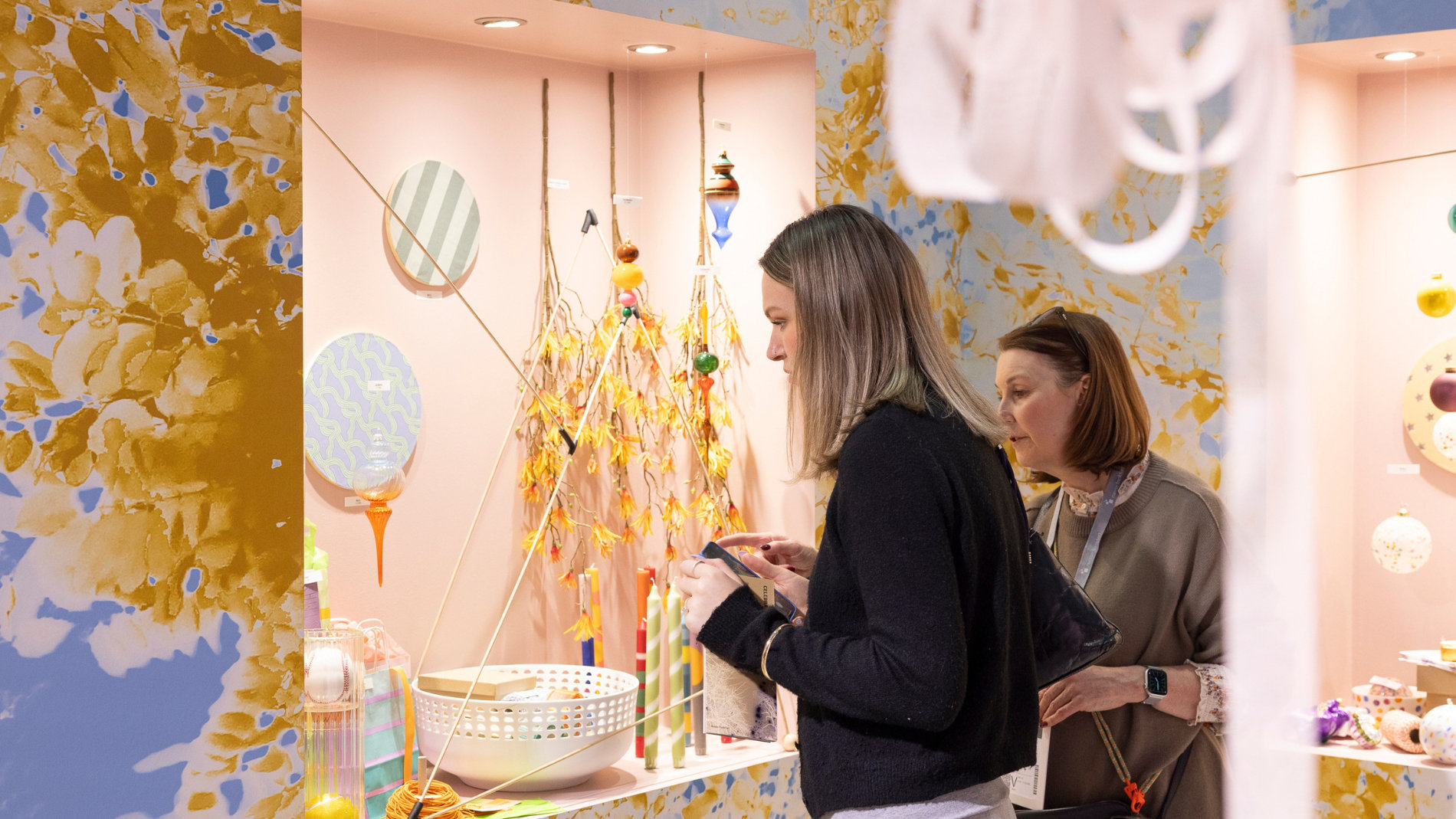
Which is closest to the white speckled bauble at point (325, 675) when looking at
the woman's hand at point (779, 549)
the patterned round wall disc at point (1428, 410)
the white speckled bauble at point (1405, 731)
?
the woman's hand at point (779, 549)

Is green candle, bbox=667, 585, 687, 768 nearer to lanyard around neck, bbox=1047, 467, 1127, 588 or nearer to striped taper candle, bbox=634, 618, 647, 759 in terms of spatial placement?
striped taper candle, bbox=634, 618, 647, 759

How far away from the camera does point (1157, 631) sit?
1.87 m

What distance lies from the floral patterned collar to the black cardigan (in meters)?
0.60

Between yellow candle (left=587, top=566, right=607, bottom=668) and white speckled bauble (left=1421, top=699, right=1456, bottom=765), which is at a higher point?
yellow candle (left=587, top=566, right=607, bottom=668)

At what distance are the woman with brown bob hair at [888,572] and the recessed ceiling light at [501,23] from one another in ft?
3.94

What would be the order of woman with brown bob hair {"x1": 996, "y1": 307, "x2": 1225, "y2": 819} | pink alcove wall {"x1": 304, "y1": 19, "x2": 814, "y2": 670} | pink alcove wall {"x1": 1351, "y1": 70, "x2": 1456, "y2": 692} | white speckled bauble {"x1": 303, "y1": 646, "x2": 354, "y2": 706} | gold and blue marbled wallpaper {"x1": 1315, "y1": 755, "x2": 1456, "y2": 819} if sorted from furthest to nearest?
pink alcove wall {"x1": 1351, "y1": 70, "x2": 1456, "y2": 692} < gold and blue marbled wallpaper {"x1": 1315, "y1": 755, "x2": 1456, "y2": 819} < pink alcove wall {"x1": 304, "y1": 19, "x2": 814, "y2": 670} < white speckled bauble {"x1": 303, "y1": 646, "x2": 354, "y2": 706} < woman with brown bob hair {"x1": 996, "y1": 307, "x2": 1225, "y2": 819}

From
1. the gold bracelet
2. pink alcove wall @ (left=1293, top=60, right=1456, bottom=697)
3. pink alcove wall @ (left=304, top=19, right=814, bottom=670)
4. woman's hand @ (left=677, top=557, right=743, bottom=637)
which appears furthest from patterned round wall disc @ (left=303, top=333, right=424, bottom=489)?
pink alcove wall @ (left=1293, top=60, right=1456, bottom=697)

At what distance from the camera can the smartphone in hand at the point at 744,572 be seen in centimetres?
145

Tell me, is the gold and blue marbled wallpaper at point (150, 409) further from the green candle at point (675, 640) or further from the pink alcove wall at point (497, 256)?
the green candle at point (675, 640)

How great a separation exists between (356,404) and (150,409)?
0.59m

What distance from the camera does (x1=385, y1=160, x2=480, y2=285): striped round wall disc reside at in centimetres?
244

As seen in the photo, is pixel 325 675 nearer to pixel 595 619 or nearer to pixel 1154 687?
pixel 595 619

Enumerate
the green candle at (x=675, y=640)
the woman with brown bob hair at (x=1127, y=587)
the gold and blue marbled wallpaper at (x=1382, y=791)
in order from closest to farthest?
the woman with brown bob hair at (x=1127, y=587), the gold and blue marbled wallpaper at (x=1382, y=791), the green candle at (x=675, y=640)

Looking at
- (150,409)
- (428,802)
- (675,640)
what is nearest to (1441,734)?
(675,640)
